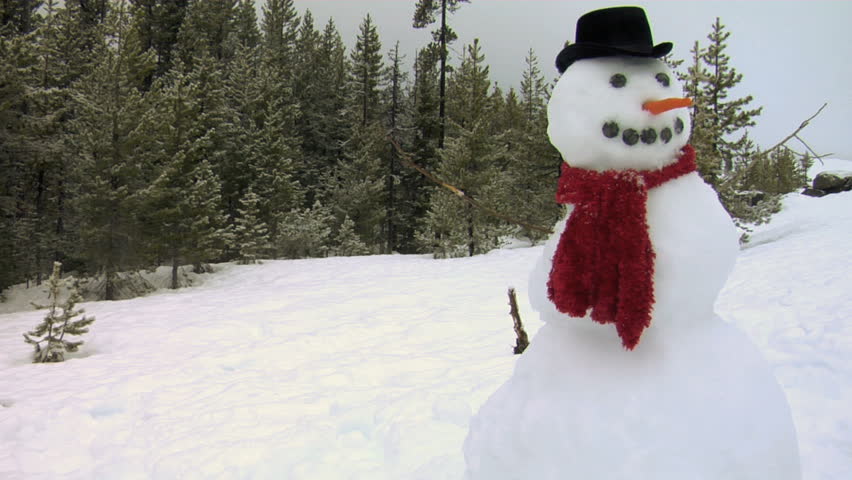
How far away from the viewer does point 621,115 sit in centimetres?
159

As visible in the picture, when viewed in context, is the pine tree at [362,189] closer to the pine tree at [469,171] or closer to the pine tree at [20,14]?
the pine tree at [469,171]

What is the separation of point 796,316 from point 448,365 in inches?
149

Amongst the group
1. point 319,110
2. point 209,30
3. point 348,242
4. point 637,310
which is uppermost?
point 209,30

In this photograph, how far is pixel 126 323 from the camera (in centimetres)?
772

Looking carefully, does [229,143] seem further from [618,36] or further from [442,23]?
[618,36]

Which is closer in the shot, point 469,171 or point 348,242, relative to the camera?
point 469,171

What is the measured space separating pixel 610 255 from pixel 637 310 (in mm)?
197

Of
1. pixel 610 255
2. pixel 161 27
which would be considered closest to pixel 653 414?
pixel 610 255

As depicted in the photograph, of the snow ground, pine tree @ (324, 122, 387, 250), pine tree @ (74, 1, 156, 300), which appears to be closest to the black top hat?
the snow ground

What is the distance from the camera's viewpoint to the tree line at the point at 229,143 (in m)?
11.2

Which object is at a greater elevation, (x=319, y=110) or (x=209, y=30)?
(x=209, y=30)

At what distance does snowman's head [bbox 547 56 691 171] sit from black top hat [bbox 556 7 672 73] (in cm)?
6

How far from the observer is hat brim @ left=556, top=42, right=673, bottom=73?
1609mm

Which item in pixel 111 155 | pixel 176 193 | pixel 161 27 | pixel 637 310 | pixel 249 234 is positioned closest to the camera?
pixel 637 310
